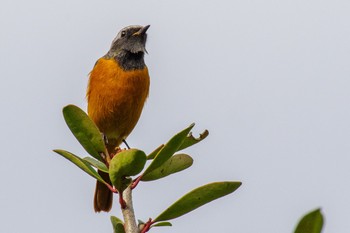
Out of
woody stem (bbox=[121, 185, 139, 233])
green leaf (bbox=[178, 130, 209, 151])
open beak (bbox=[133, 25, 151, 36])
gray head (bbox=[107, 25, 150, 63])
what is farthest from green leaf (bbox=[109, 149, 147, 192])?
open beak (bbox=[133, 25, 151, 36])

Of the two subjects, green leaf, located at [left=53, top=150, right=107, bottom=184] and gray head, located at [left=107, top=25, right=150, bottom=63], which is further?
gray head, located at [left=107, top=25, right=150, bottom=63]

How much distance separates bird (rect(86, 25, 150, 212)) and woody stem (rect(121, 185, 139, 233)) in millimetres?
2716

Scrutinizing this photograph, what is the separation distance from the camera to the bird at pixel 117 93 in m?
5.23

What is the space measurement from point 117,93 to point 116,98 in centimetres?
6

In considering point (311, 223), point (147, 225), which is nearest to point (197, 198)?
point (147, 225)

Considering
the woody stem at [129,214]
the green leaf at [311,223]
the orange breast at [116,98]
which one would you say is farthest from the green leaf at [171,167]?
the orange breast at [116,98]

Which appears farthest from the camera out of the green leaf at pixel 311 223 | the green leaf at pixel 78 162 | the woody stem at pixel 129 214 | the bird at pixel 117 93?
the bird at pixel 117 93

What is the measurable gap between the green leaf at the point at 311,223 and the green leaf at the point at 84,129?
1378 mm

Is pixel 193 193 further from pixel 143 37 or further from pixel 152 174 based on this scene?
pixel 143 37

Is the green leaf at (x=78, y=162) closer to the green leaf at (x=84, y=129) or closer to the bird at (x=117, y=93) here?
the green leaf at (x=84, y=129)

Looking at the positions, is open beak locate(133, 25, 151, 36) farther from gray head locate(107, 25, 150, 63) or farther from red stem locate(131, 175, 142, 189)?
red stem locate(131, 175, 142, 189)

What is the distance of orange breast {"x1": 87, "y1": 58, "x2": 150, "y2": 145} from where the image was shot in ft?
17.2

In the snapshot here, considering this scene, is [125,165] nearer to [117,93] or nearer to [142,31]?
[117,93]

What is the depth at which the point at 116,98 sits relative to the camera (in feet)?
17.2
